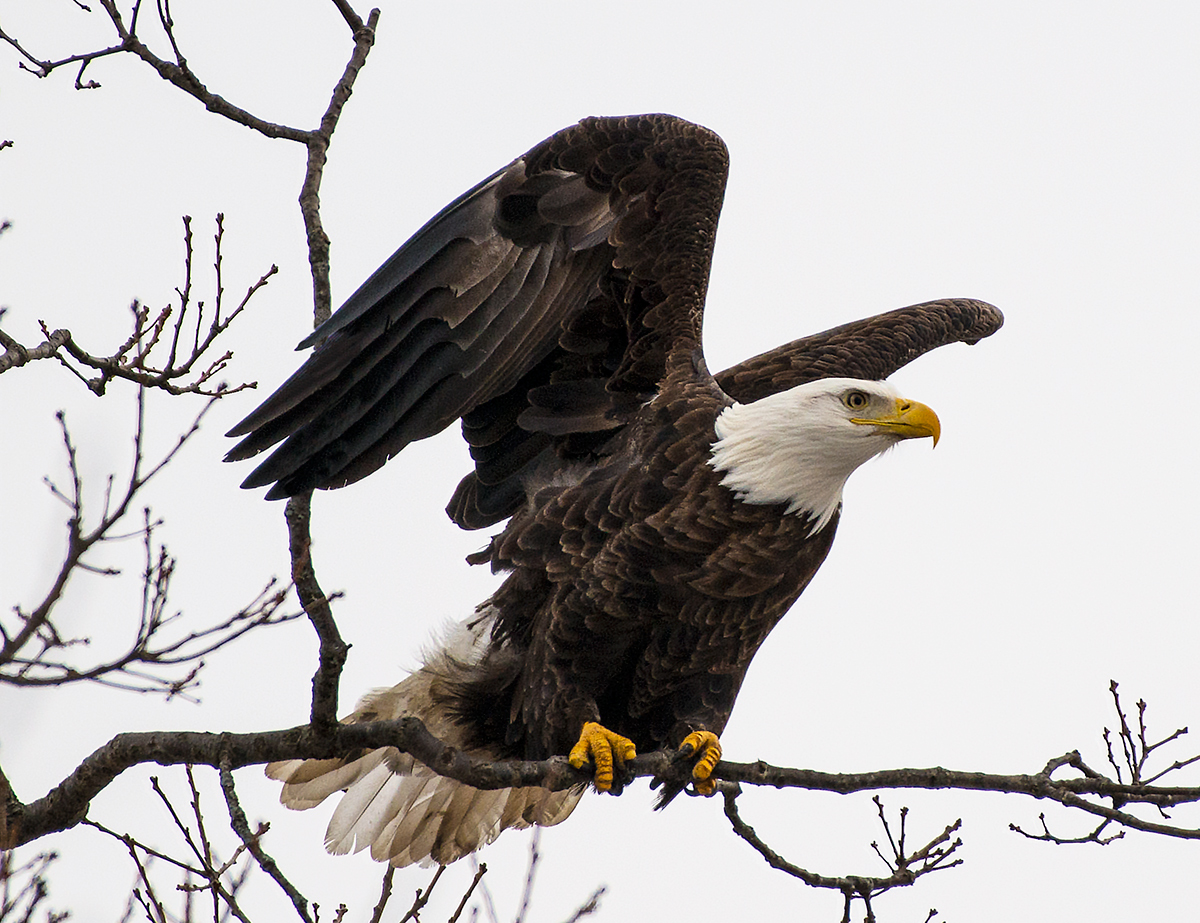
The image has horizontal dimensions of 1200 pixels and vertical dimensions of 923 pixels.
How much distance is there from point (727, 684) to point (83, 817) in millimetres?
1760

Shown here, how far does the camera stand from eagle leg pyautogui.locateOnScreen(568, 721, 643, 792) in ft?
11.6

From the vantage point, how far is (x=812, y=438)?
353 cm

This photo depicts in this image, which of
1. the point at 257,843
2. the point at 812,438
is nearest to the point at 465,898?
the point at 257,843

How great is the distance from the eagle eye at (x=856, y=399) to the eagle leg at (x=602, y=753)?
1021mm

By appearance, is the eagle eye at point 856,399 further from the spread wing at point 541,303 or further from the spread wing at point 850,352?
the spread wing at point 850,352

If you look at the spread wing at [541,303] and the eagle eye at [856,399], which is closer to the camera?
the eagle eye at [856,399]

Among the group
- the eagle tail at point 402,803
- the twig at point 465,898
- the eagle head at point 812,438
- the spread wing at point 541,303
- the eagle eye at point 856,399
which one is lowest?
the twig at point 465,898

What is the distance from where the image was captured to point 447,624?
4270 millimetres

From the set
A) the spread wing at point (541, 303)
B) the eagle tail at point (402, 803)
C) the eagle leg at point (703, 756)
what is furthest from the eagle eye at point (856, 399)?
the eagle tail at point (402, 803)

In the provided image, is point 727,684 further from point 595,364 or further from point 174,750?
point 174,750

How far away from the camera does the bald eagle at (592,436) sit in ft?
11.6

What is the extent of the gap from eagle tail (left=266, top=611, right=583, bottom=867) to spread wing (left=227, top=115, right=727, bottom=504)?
0.94 metres

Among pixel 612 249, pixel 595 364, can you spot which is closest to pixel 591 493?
pixel 595 364

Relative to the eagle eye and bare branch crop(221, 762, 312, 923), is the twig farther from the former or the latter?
the eagle eye
